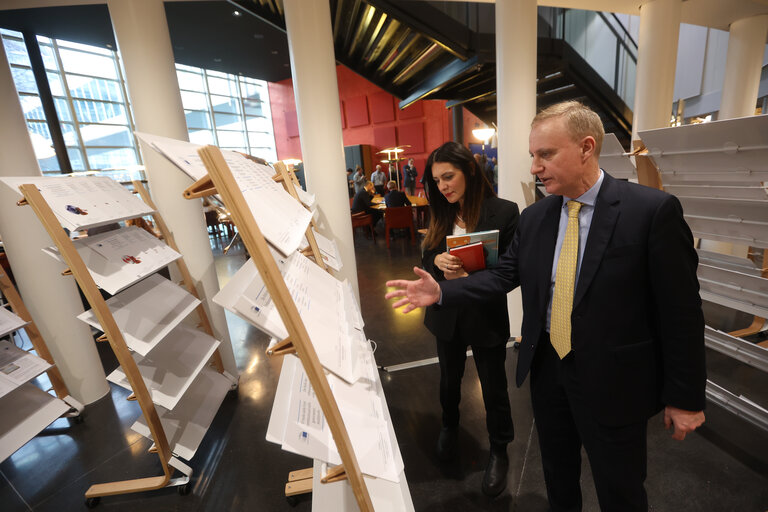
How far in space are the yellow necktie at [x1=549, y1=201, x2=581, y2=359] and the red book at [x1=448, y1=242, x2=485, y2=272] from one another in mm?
356

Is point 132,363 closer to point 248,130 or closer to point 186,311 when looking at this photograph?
point 186,311

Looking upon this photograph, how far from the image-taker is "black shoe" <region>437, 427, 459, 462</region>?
203cm

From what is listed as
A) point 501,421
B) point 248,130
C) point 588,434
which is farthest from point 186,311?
point 248,130

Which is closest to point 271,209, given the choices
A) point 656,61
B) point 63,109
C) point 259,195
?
point 259,195

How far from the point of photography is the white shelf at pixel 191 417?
6.47 ft

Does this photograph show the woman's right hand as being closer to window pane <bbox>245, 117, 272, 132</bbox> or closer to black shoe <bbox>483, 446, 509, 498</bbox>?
black shoe <bbox>483, 446, 509, 498</bbox>

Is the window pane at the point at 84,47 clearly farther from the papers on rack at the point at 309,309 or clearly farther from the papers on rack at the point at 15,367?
the papers on rack at the point at 309,309

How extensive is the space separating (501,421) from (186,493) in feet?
6.02

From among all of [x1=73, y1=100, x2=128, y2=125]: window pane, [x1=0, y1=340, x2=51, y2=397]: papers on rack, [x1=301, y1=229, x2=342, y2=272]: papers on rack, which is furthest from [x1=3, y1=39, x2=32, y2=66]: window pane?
[x1=301, y1=229, x2=342, y2=272]: papers on rack

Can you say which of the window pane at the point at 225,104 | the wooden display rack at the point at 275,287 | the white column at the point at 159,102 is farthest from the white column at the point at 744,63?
the window pane at the point at 225,104

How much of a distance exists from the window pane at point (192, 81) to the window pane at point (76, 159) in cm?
438

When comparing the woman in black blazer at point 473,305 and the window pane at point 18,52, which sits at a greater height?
the window pane at point 18,52

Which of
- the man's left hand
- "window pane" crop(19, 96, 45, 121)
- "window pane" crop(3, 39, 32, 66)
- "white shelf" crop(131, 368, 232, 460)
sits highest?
"window pane" crop(3, 39, 32, 66)

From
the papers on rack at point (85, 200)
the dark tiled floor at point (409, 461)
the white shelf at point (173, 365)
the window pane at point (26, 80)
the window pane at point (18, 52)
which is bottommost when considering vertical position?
the dark tiled floor at point (409, 461)
